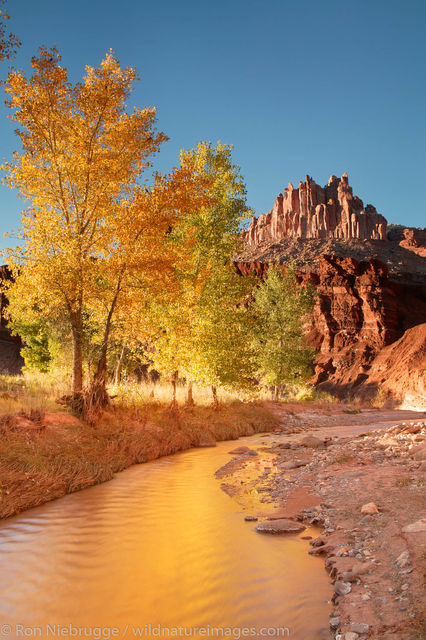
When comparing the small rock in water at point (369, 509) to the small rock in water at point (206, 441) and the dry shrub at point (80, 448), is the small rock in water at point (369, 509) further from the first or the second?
the small rock in water at point (206, 441)

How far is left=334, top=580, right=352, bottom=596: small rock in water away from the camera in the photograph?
3878 mm

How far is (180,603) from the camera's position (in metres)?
4.14

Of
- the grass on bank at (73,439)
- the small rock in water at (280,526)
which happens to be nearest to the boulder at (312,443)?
the grass on bank at (73,439)

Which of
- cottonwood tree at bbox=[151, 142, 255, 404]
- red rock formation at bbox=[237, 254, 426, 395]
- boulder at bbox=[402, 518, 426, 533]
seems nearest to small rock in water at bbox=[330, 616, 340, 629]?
boulder at bbox=[402, 518, 426, 533]

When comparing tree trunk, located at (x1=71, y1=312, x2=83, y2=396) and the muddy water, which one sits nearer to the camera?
the muddy water

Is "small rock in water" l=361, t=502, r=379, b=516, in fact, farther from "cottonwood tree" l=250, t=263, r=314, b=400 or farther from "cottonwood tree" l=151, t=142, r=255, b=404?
"cottonwood tree" l=250, t=263, r=314, b=400

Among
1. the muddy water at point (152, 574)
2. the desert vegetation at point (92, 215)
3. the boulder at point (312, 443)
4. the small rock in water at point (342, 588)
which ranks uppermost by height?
the desert vegetation at point (92, 215)

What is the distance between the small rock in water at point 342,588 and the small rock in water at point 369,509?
179cm

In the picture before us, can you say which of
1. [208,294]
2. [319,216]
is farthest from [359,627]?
[319,216]

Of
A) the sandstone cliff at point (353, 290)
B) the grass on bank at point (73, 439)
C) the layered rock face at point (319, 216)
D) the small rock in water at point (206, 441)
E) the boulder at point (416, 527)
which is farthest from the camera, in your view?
the layered rock face at point (319, 216)

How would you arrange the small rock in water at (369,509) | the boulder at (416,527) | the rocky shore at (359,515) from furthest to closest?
the small rock in water at (369,509)
the boulder at (416,527)
the rocky shore at (359,515)

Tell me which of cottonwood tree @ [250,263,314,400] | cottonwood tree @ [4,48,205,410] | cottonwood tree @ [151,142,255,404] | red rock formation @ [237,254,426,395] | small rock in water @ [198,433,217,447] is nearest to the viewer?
cottonwood tree @ [4,48,205,410]

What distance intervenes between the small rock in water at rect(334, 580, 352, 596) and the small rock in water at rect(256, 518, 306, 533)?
5.98ft

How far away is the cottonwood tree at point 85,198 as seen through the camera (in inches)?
493
